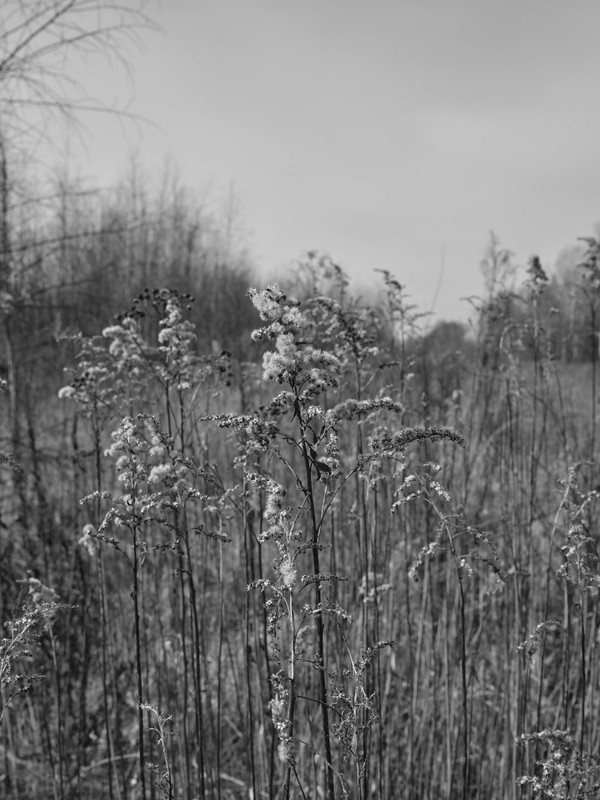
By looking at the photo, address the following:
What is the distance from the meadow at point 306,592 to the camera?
5.31 feet

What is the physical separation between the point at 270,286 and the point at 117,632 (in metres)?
3.59

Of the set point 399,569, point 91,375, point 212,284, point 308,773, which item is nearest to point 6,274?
point 91,375

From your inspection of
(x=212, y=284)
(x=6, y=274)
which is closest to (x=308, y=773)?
(x=6, y=274)

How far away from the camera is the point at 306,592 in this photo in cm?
526

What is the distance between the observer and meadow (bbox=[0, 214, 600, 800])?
5.31 feet

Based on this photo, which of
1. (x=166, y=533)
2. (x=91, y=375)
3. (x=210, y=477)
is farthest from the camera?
(x=166, y=533)

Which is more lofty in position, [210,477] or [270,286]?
[270,286]

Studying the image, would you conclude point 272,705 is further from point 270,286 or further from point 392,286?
point 392,286

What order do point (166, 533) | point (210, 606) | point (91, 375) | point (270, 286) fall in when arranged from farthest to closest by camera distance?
point (210, 606) → point (166, 533) → point (91, 375) → point (270, 286)

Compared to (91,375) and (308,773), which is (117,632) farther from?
(91,375)

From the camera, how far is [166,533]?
3.94m

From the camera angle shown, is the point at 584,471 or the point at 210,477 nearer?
the point at 210,477

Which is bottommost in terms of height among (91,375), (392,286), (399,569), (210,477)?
(399,569)

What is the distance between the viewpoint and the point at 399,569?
451cm
